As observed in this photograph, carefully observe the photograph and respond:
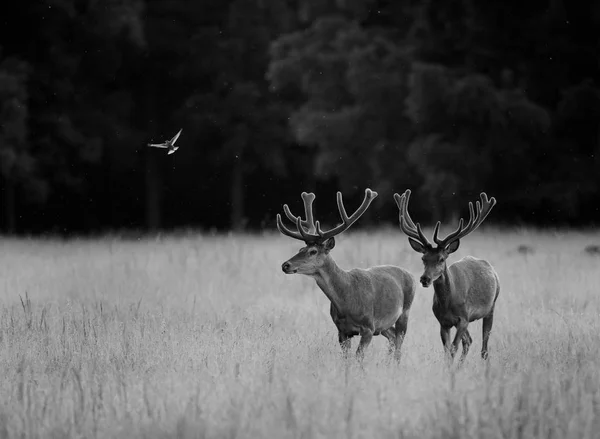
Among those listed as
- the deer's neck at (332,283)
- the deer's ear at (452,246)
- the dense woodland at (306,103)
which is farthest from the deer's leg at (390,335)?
the dense woodland at (306,103)

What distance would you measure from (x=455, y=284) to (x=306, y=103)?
1877 centimetres

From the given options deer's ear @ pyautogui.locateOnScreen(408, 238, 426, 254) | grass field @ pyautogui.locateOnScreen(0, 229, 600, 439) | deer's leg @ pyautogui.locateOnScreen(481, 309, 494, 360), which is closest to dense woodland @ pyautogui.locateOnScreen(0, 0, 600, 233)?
grass field @ pyautogui.locateOnScreen(0, 229, 600, 439)

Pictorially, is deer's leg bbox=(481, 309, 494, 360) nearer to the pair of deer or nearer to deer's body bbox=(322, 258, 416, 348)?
the pair of deer

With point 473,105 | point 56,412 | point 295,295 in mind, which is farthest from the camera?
point 473,105

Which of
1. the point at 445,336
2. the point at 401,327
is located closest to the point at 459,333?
the point at 445,336

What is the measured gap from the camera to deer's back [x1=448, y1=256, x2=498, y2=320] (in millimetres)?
8108

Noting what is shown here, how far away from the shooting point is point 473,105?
69.4ft

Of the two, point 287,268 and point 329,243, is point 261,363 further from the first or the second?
point 329,243

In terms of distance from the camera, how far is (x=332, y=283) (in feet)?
25.7

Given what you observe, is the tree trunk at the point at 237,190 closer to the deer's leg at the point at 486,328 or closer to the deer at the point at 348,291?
the deer's leg at the point at 486,328

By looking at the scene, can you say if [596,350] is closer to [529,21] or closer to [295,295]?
[295,295]

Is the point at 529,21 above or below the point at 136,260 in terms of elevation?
above

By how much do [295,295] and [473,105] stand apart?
10.6m

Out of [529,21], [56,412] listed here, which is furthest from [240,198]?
[56,412]
